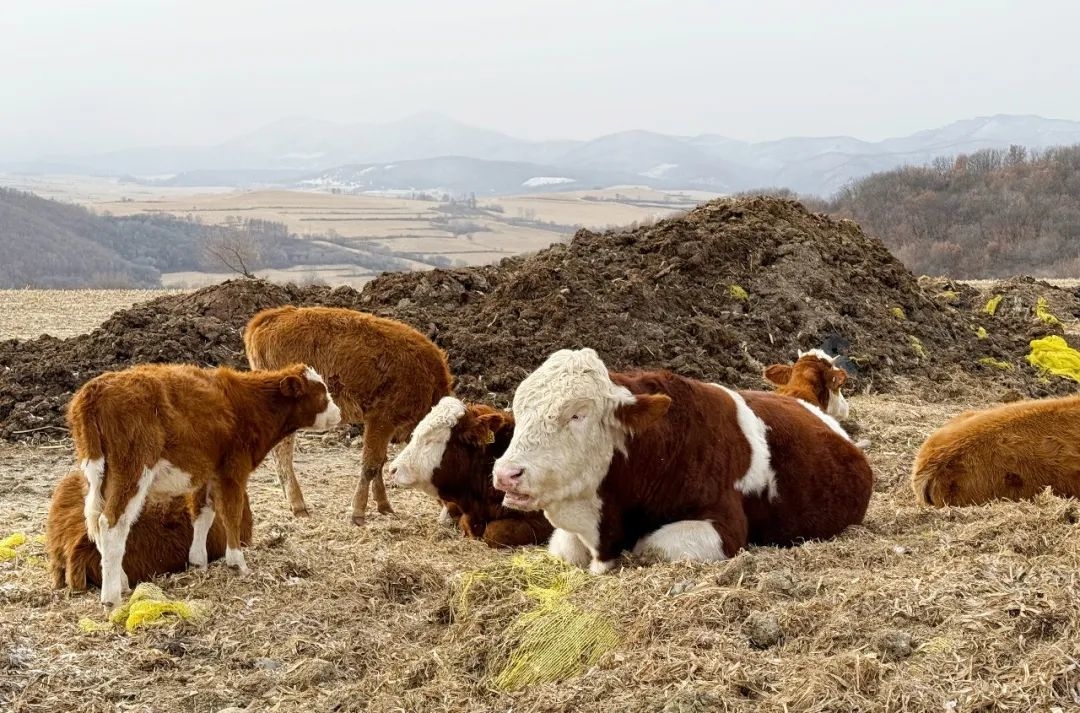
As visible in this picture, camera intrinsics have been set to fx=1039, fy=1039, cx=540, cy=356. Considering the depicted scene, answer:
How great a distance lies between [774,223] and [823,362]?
334 inches

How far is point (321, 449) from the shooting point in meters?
12.4

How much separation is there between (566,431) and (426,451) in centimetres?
273

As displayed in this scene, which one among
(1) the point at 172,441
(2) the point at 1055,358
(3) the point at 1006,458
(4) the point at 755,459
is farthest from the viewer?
(2) the point at 1055,358

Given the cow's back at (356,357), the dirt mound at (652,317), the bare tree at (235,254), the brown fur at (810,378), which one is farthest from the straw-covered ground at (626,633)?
the bare tree at (235,254)

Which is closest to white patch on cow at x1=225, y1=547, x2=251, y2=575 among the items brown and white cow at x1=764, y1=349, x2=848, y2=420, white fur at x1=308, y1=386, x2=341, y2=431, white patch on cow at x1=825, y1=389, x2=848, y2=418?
white fur at x1=308, y1=386, x2=341, y2=431

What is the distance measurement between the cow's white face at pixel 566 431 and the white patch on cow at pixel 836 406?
231 inches

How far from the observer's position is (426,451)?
333 inches

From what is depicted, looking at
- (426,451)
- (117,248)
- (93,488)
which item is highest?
(93,488)

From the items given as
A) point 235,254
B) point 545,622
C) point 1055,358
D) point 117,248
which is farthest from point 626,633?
point 117,248

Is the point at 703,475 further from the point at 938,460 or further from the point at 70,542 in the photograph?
the point at 70,542

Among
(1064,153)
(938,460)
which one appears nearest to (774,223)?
(938,460)

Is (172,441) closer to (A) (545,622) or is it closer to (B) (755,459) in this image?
(A) (545,622)

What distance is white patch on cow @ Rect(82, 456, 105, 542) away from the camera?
20.4 feet

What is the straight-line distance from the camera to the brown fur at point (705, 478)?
242 inches
